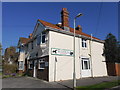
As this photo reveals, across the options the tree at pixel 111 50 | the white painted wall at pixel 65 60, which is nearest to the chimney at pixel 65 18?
the white painted wall at pixel 65 60

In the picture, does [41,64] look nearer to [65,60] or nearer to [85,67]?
[65,60]

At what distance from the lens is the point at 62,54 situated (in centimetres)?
1484

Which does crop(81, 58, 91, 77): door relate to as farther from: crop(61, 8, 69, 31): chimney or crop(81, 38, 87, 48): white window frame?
crop(61, 8, 69, 31): chimney

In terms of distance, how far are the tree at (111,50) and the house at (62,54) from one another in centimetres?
98

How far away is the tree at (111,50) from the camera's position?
20.5 metres

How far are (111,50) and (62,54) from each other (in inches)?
420

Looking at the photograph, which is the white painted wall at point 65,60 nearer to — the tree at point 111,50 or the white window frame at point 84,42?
the white window frame at point 84,42

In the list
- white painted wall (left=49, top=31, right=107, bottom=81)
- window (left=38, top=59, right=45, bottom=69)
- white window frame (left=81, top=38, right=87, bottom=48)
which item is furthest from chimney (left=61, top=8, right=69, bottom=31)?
window (left=38, top=59, right=45, bottom=69)

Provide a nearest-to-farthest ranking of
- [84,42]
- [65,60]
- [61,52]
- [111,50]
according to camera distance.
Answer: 1. [61,52]
2. [65,60]
3. [84,42]
4. [111,50]

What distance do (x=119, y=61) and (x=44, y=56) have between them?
13.4 m

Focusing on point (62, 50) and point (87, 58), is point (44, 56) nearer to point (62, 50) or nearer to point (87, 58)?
point (62, 50)

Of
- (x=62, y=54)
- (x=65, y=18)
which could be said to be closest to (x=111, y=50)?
(x=65, y=18)

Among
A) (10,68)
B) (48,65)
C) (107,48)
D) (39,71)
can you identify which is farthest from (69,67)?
(10,68)

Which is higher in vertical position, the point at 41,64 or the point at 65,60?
the point at 65,60
